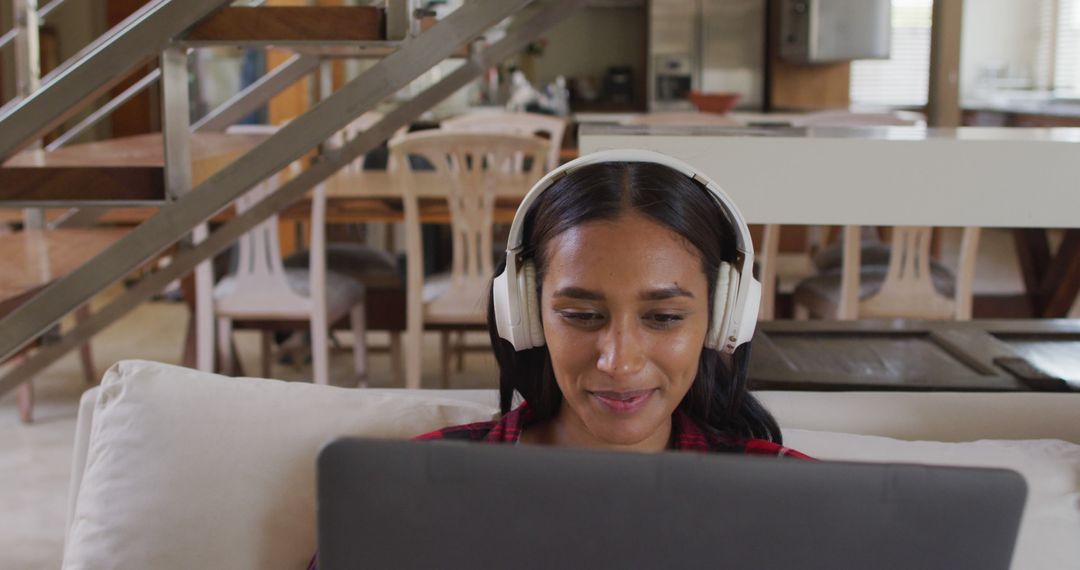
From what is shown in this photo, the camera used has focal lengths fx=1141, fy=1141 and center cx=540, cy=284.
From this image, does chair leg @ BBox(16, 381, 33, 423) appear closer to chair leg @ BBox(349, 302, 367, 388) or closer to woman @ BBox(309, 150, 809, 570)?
chair leg @ BBox(349, 302, 367, 388)

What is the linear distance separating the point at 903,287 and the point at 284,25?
235cm

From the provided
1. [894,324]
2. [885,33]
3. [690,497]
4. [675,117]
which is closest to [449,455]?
[690,497]

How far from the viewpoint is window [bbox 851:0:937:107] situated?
9.56 metres

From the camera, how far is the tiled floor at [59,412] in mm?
2902

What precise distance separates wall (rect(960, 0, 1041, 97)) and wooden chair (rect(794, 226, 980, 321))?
6.85 meters

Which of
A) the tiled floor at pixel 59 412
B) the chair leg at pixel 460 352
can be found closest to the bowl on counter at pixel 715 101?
the tiled floor at pixel 59 412

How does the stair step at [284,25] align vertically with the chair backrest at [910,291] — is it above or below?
above

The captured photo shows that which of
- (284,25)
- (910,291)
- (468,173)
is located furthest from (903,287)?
(284,25)

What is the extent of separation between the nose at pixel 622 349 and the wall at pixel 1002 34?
370 inches

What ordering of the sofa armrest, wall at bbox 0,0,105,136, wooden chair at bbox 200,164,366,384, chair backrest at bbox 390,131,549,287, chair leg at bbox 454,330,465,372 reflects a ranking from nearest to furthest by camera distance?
the sofa armrest
chair backrest at bbox 390,131,549,287
wooden chair at bbox 200,164,366,384
chair leg at bbox 454,330,465,372
wall at bbox 0,0,105,136

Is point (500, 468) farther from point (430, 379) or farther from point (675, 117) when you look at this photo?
point (675, 117)

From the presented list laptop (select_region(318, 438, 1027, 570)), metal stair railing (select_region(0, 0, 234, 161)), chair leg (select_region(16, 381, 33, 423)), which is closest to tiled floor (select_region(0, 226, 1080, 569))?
chair leg (select_region(16, 381, 33, 423))

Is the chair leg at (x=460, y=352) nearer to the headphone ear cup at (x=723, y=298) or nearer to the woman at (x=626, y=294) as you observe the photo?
the woman at (x=626, y=294)

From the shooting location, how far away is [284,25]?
166 cm
